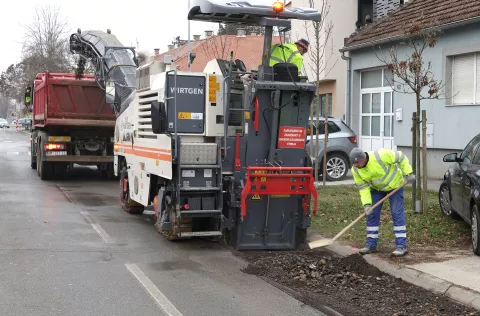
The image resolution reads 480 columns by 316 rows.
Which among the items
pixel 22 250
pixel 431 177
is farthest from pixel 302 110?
pixel 431 177

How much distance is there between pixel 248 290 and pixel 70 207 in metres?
6.76

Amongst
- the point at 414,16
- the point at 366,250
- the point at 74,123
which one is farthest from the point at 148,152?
the point at 414,16

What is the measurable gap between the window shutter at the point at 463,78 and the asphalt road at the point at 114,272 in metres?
8.73

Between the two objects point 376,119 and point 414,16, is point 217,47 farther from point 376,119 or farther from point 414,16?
point 414,16

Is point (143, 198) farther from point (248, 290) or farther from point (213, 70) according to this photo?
point (248, 290)

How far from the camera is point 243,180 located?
820 cm

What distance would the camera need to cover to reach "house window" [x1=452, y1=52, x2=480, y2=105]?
1503cm

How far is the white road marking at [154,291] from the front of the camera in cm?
574

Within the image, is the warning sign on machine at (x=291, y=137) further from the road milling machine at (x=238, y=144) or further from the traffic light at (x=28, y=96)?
the traffic light at (x=28, y=96)

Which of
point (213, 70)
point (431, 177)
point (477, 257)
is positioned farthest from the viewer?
point (431, 177)

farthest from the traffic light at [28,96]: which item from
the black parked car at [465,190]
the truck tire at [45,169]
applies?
the black parked car at [465,190]

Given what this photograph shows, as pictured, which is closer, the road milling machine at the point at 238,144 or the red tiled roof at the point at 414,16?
the road milling machine at the point at 238,144

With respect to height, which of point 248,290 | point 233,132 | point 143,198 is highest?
point 233,132

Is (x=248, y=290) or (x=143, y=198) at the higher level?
(x=143, y=198)
